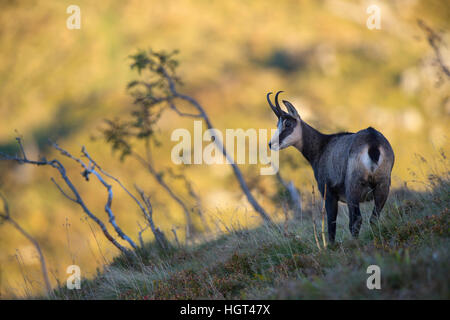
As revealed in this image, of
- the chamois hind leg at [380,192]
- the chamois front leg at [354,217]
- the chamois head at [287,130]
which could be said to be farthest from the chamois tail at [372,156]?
the chamois head at [287,130]

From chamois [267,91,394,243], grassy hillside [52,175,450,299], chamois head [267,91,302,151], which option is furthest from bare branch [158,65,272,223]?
chamois [267,91,394,243]

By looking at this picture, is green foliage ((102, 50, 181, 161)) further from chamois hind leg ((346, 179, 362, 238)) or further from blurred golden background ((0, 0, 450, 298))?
chamois hind leg ((346, 179, 362, 238))

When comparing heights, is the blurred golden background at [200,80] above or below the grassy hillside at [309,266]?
above

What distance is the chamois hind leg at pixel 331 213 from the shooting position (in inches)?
311

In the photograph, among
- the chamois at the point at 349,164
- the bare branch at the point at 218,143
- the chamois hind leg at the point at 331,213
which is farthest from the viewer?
the bare branch at the point at 218,143

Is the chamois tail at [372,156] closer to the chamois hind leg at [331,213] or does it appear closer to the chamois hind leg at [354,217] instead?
the chamois hind leg at [354,217]

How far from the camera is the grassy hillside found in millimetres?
5156

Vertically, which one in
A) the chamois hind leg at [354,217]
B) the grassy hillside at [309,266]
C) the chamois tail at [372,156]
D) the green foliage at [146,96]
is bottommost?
the grassy hillside at [309,266]

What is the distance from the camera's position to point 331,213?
7973mm

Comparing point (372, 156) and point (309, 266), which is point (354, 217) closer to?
point (372, 156)

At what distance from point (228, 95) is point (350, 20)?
63.6m

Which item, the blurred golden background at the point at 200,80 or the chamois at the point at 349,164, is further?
the blurred golden background at the point at 200,80

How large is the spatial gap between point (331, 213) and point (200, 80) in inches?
3762

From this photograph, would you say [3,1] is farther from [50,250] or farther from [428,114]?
[428,114]
